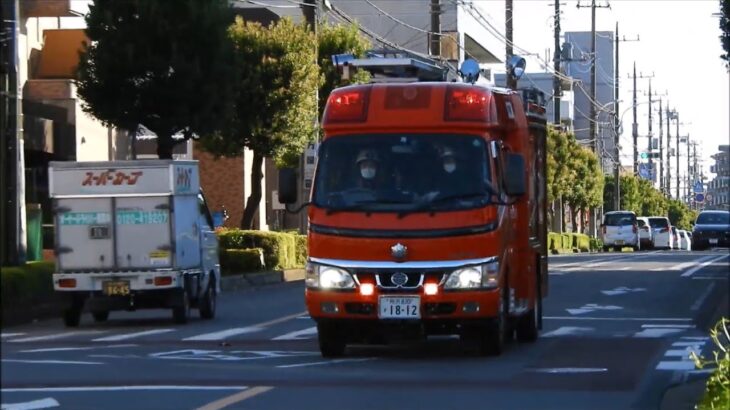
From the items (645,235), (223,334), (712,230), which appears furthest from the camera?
(645,235)

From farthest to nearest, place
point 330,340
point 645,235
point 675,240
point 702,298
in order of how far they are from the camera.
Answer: point 675,240 → point 645,235 → point 702,298 → point 330,340

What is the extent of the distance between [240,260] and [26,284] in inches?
544

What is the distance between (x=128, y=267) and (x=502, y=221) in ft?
27.3

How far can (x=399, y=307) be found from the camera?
15453 mm

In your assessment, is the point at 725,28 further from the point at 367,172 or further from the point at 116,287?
the point at 367,172

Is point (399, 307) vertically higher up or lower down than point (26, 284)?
higher up

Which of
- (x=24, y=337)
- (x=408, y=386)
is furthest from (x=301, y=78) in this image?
(x=408, y=386)

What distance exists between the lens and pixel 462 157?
15852 millimetres

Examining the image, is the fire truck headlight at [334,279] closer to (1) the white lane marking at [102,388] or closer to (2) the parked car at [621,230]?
(1) the white lane marking at [102,388]

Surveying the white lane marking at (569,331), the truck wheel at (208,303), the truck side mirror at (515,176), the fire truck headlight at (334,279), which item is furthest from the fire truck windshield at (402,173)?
the truck wheel at (208,303)

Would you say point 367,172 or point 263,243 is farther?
point 263,243

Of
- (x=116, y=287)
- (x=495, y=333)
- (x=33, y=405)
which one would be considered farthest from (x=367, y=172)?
(x=116, y=287)

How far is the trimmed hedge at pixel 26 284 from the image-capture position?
23.0 metres

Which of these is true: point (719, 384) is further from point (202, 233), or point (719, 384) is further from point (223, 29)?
point (223, 29)
